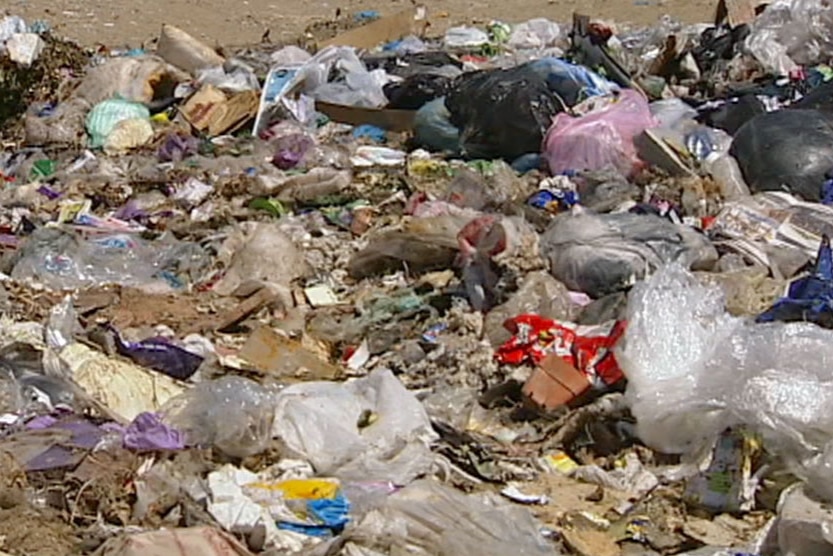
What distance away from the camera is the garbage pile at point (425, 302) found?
3613 millimetres

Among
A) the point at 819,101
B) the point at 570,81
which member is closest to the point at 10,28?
the point at 570,81

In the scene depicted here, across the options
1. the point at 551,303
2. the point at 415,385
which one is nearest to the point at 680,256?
the point at 551,303

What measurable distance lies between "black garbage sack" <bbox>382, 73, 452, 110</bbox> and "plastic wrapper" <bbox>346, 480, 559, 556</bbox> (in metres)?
4.73

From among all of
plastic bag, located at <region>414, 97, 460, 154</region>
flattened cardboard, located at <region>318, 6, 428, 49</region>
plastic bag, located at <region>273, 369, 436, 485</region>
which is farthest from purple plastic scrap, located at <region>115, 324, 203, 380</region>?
flattened cardboard, located at <region>318, 6, 428, 49</region>

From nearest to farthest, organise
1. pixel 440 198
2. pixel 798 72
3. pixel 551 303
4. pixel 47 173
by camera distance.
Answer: pixel 551 303
pixel 440 198
pixel 47 173
pixel 798 72

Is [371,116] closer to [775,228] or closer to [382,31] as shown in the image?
[382,31]

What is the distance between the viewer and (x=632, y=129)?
6656 mm

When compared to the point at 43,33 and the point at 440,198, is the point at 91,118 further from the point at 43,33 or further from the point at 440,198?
the point at 440,198

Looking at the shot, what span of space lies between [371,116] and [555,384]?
13.2 ft

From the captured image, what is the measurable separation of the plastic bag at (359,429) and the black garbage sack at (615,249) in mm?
1131

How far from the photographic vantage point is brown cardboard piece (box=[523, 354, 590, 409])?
4.23 metres

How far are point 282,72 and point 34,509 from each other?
5.20 m

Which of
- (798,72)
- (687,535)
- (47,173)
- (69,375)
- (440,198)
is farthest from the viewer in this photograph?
(798,72)

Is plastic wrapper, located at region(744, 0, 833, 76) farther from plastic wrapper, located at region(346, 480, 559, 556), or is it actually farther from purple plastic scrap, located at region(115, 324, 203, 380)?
plastic wrapper, located at region(346, 480, 559, 556)
